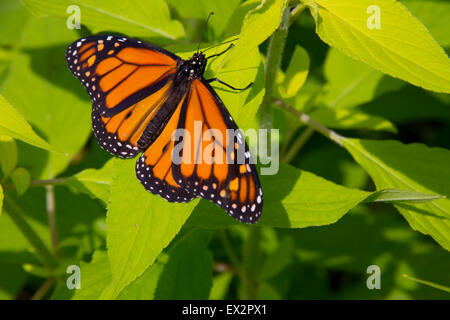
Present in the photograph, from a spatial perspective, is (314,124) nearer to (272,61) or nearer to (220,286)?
(272,61)

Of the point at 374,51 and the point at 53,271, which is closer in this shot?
the point at 374,51

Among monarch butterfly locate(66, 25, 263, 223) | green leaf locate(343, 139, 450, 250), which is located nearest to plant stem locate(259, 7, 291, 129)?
monarch butterfly locate(66, 25, 263, 223)

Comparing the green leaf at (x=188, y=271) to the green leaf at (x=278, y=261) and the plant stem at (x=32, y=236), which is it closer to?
the green leaf at (x=278, y=261)

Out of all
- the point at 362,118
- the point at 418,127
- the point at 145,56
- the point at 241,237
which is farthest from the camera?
the point at 418,127

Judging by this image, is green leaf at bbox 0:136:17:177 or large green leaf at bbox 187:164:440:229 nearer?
large green leaf at bbox 187:164:440:229

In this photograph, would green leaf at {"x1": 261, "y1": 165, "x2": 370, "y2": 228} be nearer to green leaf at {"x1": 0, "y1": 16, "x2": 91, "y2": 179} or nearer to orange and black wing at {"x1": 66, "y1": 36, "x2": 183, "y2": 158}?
orange and black wing at {"x1": 66, "y1": 36, "x2": 183, "y2": 158}
